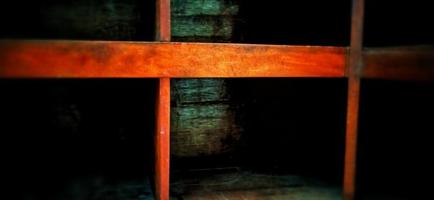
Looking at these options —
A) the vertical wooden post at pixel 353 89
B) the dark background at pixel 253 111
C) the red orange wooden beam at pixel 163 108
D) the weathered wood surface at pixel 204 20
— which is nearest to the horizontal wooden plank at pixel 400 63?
the vertical wooden post at pixel 353 89

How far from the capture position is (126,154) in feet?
13.0

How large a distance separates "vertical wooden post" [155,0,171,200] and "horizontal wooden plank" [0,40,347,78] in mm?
87

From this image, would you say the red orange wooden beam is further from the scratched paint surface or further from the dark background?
the scratched paint surface

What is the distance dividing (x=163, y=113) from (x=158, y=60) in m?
0.37

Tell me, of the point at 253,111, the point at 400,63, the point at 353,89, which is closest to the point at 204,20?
the point at 253,111

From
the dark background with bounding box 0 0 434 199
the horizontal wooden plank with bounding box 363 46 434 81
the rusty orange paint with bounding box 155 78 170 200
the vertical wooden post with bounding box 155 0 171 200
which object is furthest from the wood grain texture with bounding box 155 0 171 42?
the horizontal wooden plank with bounding box 363 46 434 81

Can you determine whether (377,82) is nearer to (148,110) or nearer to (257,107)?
(257,107)

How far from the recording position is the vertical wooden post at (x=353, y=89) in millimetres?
2873

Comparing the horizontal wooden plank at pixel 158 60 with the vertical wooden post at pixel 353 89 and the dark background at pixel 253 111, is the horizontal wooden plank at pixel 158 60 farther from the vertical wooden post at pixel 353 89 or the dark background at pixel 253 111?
the dark background at pixel 253 111

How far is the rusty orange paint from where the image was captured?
102 inches

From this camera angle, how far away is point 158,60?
8.34 ft

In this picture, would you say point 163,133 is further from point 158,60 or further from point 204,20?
point 204,20

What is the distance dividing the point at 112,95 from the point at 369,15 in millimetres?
2622

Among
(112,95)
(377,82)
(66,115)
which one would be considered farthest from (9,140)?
(377,82)
